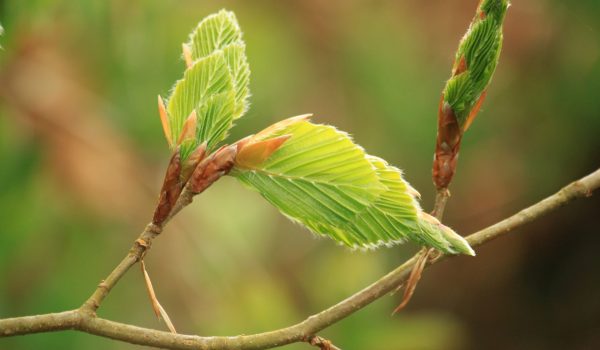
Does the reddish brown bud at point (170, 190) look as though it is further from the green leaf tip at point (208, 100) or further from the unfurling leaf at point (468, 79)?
the unfurling leaf at point (468, 79)

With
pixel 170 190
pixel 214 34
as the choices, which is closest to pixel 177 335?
pixel 170 190

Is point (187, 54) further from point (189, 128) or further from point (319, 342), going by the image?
point (319, 342)

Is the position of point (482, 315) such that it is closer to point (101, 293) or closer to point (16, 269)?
point (16, 269)

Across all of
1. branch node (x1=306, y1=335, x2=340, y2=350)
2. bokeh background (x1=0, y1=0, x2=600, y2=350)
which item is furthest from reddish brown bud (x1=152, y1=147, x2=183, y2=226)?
bokeh background (x1=0, y1=0, x2=600, y2=350)

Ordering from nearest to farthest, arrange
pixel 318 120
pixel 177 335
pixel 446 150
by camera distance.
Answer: pixel 177 335, pixel 446 150, pixel 318 120

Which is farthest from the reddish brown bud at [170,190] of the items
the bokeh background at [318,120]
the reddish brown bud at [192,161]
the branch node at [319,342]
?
the bokeh background at [318,120]

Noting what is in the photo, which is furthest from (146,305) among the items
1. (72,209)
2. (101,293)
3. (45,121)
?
(101,293)

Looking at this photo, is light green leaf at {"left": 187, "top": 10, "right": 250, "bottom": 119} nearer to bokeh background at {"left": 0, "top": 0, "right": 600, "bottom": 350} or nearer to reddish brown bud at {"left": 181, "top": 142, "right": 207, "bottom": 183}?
reddish brown bud at {"left": 181, "top": 142, "right": 207, "bottom": 183}
